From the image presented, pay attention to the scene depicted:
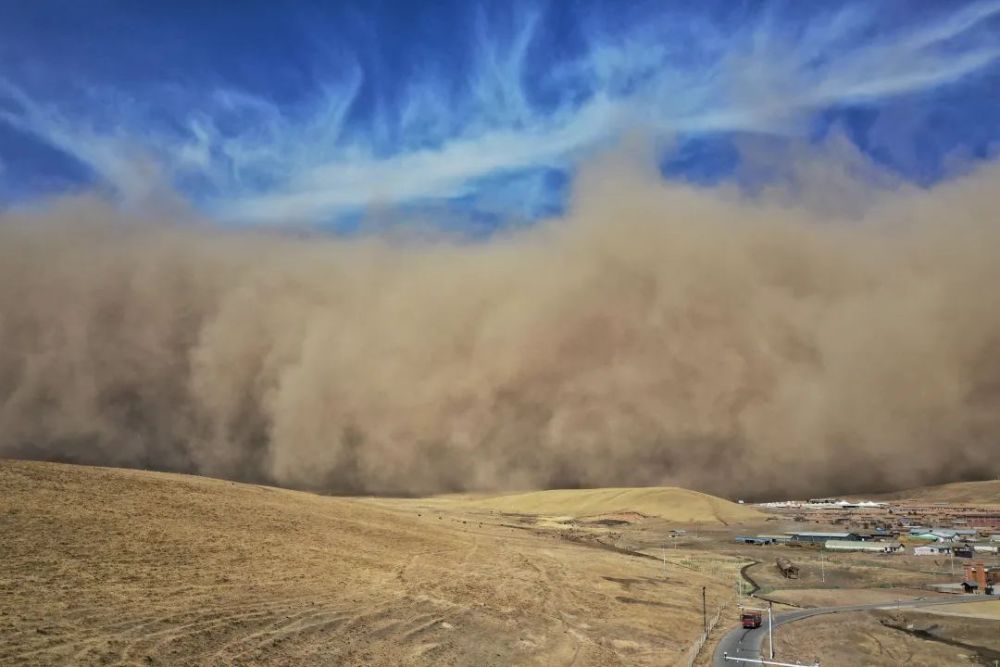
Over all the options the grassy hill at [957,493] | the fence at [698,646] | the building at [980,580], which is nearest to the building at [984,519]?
the grassy hill at [957,493]

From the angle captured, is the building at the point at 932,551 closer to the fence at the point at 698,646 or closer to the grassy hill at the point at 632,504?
the grassy hill at the point at 632,504

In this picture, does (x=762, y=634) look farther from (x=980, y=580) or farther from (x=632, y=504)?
(x=632, y=504)

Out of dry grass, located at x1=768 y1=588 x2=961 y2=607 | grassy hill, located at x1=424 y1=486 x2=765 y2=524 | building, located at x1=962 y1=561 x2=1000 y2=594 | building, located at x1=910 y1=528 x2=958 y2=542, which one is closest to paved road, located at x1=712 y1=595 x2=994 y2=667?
dry grass, located at x1=768 y1=588 x2=961 y2=607

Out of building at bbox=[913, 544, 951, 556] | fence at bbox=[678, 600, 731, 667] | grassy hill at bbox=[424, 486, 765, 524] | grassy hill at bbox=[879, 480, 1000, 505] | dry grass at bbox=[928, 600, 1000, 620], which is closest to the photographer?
fence at bbox=[678, 600, 731, 667]

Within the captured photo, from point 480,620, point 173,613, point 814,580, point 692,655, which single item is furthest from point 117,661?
point 814,580

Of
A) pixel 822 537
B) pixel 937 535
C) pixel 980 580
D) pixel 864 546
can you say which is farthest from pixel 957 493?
pixel 980 580

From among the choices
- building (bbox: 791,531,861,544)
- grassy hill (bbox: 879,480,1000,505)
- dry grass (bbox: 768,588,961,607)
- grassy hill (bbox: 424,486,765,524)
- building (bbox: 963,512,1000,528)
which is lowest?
dry grass (bbox: 768,588,961,607)

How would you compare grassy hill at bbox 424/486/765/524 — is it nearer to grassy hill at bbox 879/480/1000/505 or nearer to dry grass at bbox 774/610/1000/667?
grassy hill at bbox 879/480/1000/505
